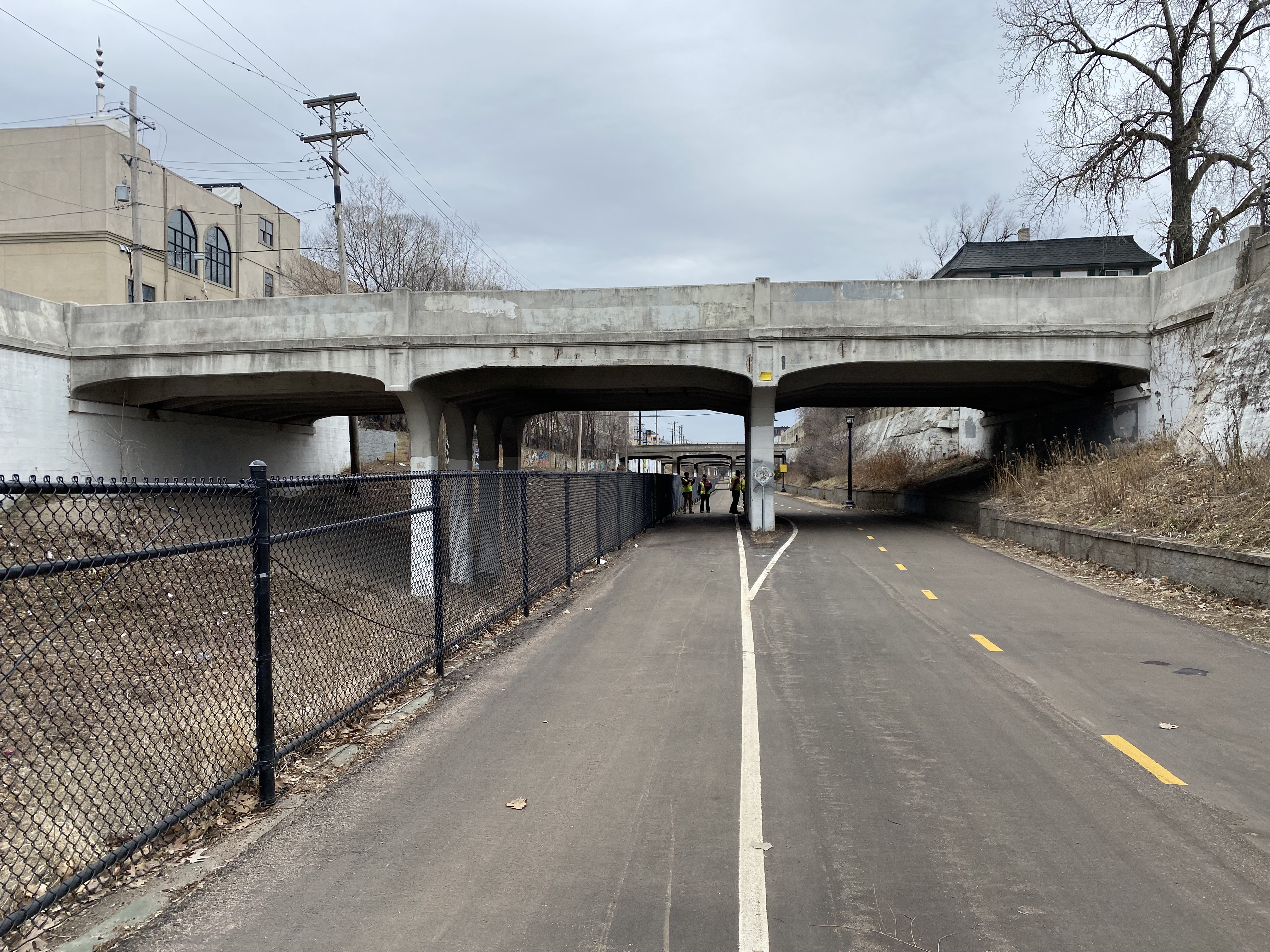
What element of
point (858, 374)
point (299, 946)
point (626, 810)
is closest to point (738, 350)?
point (858, 374)

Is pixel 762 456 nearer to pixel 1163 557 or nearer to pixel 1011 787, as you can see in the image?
pixel 1163 557

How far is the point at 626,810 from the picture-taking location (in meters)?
4.77

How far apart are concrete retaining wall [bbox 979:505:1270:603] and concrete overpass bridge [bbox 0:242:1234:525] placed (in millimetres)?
6539

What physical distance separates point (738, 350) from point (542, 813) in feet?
65.6

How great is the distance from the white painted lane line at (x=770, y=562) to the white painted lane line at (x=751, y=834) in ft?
17.9

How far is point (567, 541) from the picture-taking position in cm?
1366

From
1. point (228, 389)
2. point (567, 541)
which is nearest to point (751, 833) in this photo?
point (567, 541)

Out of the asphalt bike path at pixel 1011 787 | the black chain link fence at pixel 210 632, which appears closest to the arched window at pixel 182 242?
the black chain link fence at pixel 210 632

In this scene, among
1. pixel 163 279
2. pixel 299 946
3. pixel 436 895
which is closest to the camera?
pixel 299 946

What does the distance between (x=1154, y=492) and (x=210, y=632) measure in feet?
56.0

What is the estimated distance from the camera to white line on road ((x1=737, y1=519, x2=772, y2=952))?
3498mm

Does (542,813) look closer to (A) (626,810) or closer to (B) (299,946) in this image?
(A) (626,810)

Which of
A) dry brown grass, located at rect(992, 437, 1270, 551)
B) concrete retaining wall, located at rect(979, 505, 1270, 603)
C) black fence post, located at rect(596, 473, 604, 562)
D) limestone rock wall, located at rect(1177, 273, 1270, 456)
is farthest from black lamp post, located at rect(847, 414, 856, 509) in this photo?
black fence post, located at rect(596, 473, 604, 562)

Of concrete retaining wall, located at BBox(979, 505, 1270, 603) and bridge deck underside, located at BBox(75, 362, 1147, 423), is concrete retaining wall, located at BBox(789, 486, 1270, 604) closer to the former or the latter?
concrete retaining wall, located at BBox(979, 505, 1270, 603)
